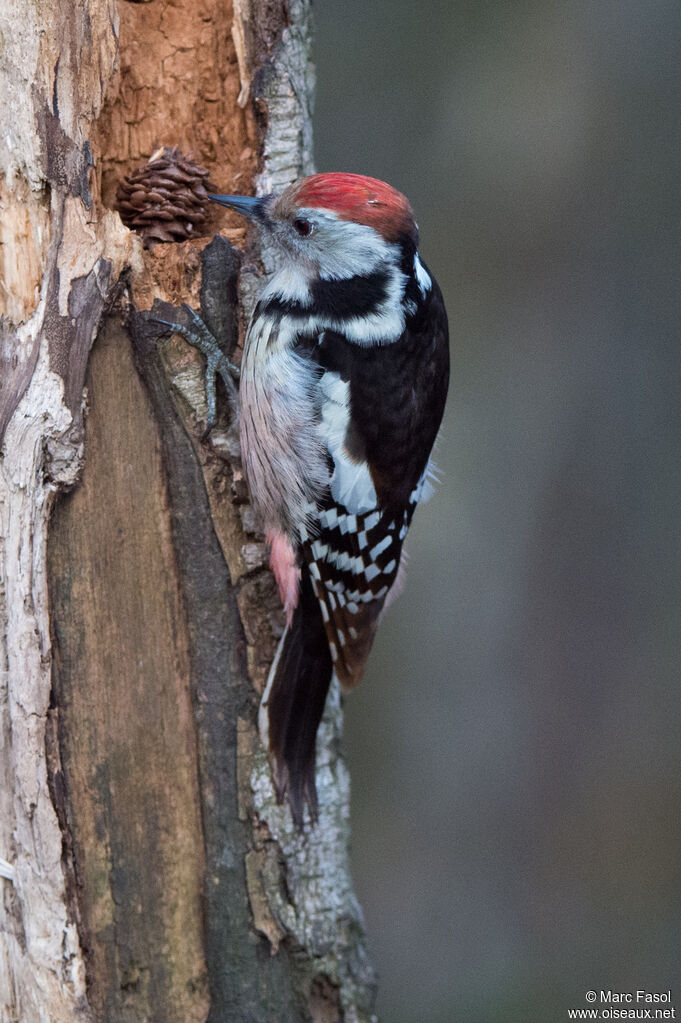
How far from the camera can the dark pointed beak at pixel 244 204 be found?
8.15 feet

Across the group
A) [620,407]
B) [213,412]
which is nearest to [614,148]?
[620,407]

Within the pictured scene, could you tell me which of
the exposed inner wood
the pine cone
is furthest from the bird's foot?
the pine cone

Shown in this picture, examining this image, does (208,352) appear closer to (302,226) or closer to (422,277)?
(302,226)

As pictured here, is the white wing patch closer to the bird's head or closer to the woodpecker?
the woodpecker

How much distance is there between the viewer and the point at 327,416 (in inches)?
101

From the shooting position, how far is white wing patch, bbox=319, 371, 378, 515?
2.55m

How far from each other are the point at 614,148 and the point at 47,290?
2.87m

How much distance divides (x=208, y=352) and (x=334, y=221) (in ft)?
1.61

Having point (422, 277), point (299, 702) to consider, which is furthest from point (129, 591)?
point (422, 277)

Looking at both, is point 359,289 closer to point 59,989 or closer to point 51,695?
point 51,695

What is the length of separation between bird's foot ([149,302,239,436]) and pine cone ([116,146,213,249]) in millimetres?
239

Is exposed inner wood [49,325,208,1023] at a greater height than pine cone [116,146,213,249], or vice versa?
pine cone [116,146,213,249]

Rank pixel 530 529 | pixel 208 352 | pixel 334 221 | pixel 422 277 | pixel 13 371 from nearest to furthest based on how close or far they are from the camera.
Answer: pixel 13 371, pixel 208 352, pixel 334 221, pixel 422 277, pixel 530 529

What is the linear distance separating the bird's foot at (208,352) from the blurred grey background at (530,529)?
75.0 inches
